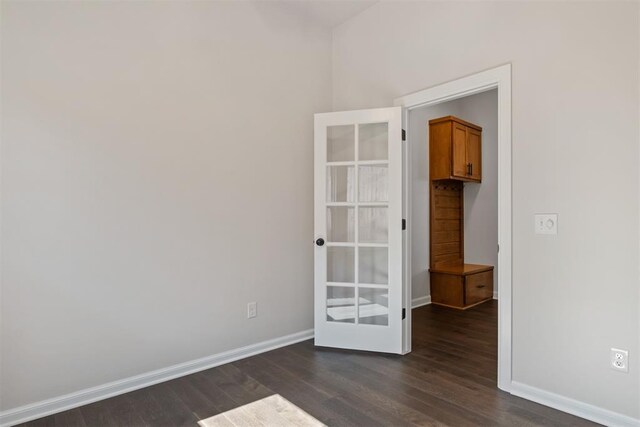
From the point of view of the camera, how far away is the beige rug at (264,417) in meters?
2.05

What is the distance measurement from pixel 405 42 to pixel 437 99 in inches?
25.1

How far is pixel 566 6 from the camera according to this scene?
A: 2.17 metres

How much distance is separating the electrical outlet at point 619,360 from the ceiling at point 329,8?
3.17 metres

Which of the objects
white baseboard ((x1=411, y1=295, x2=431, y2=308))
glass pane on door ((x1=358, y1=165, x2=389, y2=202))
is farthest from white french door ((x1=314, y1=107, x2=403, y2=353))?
white baseboard ((x1=411, y1=295, x2=431, y2=308))

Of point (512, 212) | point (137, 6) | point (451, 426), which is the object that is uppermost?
point (137, 6)

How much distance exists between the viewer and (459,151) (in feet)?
15.8

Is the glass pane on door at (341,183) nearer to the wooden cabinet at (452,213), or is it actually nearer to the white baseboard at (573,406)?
the white baseboard at (573,406)

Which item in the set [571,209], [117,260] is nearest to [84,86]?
[117,260]

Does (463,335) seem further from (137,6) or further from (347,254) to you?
(137,6)

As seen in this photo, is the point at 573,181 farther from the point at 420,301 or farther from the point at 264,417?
the point at 420,301

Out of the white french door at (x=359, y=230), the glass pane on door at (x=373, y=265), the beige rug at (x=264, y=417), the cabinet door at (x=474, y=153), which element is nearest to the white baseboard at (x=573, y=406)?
the white french door at (x=359, y=230)

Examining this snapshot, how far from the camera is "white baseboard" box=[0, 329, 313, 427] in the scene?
211 cm

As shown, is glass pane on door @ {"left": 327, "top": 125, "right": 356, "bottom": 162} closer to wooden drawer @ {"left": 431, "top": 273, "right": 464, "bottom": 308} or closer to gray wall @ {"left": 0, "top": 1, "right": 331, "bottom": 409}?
gray wall @ {"left": 0, "top": 1, "right": 331, "bottom": 409}

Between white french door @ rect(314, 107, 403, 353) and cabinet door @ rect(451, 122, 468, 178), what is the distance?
1.97 m
